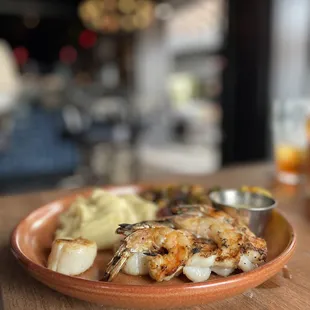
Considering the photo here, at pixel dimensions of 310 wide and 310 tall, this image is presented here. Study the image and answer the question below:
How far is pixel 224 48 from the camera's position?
13.1ft

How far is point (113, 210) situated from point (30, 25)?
10.6 metres

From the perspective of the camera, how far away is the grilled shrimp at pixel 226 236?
2.51ft

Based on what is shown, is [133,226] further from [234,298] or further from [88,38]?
[88,38]

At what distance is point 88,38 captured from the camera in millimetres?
10305

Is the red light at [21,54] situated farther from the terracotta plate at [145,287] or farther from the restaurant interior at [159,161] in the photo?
the terracotta plate at [145,287]

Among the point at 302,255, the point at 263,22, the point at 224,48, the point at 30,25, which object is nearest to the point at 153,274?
the point at 302,255

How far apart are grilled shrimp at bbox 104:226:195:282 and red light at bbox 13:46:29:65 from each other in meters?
10.7

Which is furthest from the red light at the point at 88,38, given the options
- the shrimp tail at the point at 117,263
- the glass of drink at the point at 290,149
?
the shrimp tail at the point at 117,263

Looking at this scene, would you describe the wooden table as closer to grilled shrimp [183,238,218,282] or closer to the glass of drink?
grilled shrimp [183,238,218,282]

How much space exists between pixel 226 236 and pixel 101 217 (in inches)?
12.0

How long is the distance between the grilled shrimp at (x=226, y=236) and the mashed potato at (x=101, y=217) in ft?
0.50

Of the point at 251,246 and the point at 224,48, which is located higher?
the point at 224,48

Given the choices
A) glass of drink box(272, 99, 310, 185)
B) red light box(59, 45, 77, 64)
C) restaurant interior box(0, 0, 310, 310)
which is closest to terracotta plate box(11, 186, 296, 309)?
restaurant interior box(0, 0, 310, 310)

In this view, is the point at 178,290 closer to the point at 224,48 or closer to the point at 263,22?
the point at 263,22
